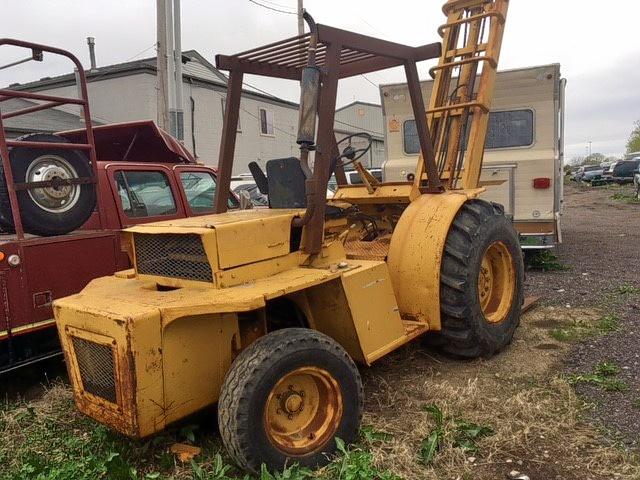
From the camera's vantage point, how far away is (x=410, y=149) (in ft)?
30.0

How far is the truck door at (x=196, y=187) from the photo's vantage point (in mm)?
5945

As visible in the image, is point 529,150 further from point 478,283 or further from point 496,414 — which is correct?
point 496,414

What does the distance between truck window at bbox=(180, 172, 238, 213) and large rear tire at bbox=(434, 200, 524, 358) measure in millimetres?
2730

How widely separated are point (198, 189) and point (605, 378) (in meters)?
4.19

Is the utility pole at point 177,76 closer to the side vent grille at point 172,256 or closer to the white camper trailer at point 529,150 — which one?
the white camper trailer at point 529,150

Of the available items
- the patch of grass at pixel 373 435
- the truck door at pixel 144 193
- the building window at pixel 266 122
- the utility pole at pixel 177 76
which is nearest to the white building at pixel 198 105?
the building window at pixel 266 122

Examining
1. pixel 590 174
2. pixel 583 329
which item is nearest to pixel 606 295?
pixel 583 329

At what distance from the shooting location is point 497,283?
205 inches

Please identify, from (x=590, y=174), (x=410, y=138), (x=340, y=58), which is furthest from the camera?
(x=590, y=174)

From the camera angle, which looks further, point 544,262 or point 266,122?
point 266,122

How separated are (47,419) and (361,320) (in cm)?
226

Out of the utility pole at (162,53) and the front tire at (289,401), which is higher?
the utility pole at (162,53)

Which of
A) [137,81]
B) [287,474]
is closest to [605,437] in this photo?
[287,474]

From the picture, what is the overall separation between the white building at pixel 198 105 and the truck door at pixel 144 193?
43.4ft
